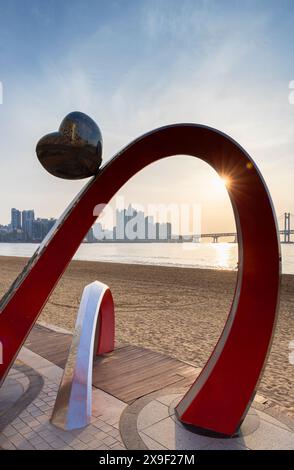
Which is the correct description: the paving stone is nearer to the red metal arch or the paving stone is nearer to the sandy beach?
the red metal arch

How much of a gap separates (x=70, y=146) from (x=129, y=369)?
5.31m

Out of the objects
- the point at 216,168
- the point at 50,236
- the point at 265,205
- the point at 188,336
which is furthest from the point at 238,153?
the point at 188,336

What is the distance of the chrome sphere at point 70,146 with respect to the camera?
13.0 ft

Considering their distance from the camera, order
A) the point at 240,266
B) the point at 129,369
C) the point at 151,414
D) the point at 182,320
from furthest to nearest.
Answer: the point at 182,320 < the point at 129,369 < the point at 151,414 < the point at 240,266

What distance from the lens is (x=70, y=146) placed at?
157 inches

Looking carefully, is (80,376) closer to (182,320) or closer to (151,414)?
(151,414)

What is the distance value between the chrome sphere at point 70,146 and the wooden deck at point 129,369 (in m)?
4.28

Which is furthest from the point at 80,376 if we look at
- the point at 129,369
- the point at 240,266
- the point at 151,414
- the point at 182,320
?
the point at 182,320

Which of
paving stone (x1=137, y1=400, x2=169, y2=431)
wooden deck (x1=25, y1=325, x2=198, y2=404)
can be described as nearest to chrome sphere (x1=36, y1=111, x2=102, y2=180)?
paving stone (x1=137, y1=400, x2=169, y2=431)

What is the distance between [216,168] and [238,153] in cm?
46

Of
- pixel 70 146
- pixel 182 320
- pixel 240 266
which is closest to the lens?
pixel 70 146

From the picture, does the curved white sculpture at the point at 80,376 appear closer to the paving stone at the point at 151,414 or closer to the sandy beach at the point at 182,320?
the paving stone at the point at 151,414

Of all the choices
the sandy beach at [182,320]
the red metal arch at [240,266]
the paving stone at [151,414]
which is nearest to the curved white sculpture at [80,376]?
the paving stone at [151,414]
